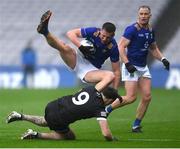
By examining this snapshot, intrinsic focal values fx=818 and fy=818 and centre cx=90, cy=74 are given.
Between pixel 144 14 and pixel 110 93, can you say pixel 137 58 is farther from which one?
pixel 110 93

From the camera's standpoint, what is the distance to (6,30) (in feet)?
119

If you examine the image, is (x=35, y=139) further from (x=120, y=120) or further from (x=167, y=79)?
(x=167, y=79)

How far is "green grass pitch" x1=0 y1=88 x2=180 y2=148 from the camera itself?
1187 cm

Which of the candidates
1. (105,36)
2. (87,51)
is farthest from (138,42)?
(105,36)

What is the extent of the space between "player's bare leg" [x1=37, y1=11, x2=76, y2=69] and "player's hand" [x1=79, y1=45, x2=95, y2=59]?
226 mm

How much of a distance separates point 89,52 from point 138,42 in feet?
4.74

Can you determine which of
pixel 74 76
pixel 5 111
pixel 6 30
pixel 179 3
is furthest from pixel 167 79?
pixel 5 111

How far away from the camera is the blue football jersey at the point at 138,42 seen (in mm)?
14914

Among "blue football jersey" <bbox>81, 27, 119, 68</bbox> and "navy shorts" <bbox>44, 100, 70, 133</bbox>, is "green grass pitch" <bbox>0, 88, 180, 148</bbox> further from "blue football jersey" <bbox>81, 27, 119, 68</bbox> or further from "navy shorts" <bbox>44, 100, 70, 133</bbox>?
"blue football jersey" <bbox>81, 27, 119, 68</bbox>

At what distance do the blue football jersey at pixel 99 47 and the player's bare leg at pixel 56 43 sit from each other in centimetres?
33

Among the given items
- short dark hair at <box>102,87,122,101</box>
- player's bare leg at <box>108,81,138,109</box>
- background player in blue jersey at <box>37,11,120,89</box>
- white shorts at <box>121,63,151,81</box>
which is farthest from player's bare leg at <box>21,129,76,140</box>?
white shorts at <box>121,63,151,81</box>

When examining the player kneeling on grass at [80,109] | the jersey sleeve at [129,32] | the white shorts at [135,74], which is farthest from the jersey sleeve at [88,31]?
the player kneeling on grass at [80,109]

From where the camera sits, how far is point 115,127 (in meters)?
15.5

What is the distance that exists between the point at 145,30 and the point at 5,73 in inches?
698
